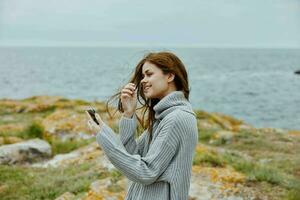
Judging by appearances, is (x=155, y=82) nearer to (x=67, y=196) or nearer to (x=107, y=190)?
(x=107, y=190)

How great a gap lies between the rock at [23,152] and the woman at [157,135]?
6.10 meters

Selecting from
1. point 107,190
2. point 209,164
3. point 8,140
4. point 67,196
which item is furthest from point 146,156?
point 8,140

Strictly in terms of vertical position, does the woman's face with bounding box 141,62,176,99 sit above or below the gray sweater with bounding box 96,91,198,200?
above

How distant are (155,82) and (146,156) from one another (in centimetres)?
51

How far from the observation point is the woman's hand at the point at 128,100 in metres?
3.33

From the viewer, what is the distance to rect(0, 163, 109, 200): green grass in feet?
21.6

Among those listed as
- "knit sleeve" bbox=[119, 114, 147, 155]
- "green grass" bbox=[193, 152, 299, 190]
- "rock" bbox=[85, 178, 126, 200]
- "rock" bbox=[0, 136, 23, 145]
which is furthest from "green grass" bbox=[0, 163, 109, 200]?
"knit sleeve" bbox=[119, 114, 147, 155]

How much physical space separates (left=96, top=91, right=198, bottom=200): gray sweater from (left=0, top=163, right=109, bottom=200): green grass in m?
3.16

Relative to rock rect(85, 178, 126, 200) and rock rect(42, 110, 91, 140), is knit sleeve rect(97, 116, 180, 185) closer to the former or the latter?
rock rect(85, 178, 126, 200)

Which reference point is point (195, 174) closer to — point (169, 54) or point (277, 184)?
point (277, 184)

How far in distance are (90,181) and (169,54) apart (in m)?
3.57

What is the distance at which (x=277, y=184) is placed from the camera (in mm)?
6434

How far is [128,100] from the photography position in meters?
3.34

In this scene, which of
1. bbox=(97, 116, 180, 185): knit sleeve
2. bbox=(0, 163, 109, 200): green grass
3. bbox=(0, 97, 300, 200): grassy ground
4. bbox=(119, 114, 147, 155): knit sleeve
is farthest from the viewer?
bbox=(0, 163, 109, 200): green grass
